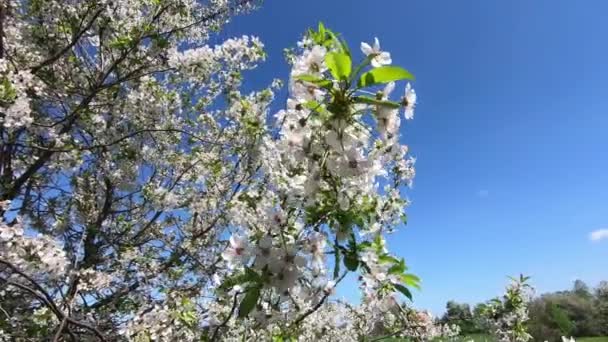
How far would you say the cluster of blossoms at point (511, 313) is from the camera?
3268 mm

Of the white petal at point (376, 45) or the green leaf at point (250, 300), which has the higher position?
the white petal at point (376, 45)

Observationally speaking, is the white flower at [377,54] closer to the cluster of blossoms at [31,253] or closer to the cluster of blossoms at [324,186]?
the cluster of blossoms at [324,186]

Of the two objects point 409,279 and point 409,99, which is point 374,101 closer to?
point 409,99

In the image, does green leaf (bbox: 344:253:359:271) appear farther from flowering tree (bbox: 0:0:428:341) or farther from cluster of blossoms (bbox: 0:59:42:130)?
cluster of blossoms (bbox: 0:59:42:130)

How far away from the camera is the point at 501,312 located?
3.43 metres

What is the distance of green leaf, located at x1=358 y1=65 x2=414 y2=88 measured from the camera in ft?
3.75

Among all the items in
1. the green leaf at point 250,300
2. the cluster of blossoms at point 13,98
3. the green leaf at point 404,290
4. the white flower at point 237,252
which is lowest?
the green leaf at point 250,300

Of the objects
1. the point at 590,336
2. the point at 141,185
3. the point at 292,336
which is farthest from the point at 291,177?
the point at 590,336

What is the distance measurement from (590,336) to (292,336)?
5444 cm

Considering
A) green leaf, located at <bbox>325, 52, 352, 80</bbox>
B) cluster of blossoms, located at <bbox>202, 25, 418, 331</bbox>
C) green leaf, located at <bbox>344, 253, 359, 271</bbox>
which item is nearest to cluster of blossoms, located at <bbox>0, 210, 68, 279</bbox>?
cluster of blossoms, located at <bbox>202, 25, 418, 331</bbox>

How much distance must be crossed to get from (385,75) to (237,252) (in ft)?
2.05

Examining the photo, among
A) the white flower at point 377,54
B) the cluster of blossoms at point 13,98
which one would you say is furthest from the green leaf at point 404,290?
the cluster of blossoms at point 13,98

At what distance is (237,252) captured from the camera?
4.15 feet

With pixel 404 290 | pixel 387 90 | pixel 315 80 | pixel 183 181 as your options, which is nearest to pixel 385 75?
pixel 387 90
